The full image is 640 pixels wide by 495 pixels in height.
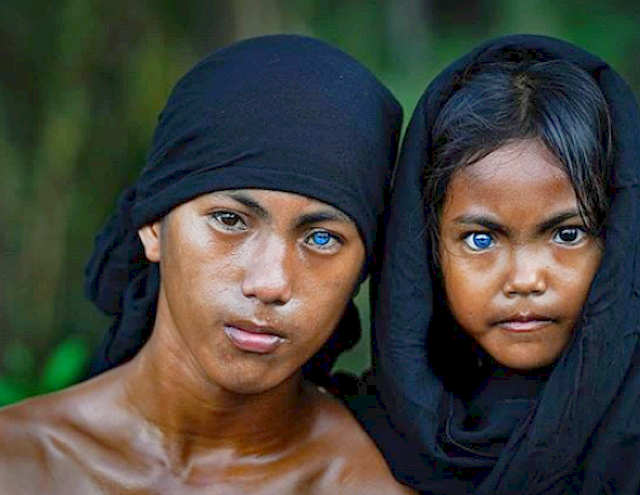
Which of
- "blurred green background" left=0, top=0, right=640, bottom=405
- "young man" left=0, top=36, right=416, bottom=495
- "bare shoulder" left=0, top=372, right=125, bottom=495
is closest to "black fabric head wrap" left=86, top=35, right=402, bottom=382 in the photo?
"young man" left=0, top=36, right=416, bottom=495

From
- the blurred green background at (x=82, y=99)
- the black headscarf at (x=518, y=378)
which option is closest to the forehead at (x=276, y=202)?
the black headscarf at (x=518, y=378)

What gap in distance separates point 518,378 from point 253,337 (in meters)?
0.63

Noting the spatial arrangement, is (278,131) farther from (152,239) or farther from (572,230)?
(572,230)

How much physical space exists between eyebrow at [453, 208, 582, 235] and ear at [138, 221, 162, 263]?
27.9 inches

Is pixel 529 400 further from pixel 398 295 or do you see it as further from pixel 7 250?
pixel 7 250

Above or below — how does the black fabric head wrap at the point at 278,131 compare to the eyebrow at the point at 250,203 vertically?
above

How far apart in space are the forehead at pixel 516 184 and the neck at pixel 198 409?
0.63 metres

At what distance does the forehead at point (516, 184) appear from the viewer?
12.2 feet

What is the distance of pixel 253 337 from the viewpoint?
3.69 meters

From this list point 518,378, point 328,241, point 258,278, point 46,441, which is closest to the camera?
point 258,278

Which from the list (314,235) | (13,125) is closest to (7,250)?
(13,125)

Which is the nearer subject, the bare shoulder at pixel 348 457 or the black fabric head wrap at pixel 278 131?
the black fabric head wrap at pixel 278 131

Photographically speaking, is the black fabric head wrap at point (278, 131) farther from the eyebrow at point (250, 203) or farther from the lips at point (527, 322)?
the lips at point (527, 322)

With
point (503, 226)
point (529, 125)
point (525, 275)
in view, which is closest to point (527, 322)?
point (525, 275)
